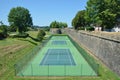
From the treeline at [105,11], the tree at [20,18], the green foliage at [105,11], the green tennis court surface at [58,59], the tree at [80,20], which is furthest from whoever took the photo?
the tree at [80,20]

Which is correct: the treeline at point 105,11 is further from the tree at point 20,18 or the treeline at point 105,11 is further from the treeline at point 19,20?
the tree at point 20,18

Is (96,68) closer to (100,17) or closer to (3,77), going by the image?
(3,77)

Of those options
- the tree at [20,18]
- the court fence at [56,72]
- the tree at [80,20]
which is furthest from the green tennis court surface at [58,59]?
the tree at [80,20]

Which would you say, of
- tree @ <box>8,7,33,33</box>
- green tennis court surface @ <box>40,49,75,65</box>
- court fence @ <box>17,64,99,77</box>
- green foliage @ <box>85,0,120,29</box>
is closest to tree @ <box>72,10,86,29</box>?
tree @ <box>8,7,33,33</box>

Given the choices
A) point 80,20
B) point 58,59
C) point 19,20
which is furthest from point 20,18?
point 58,59

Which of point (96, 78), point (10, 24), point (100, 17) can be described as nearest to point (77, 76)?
point (96, 78)

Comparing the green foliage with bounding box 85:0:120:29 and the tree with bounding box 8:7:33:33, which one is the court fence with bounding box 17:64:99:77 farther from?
the tree with bounding box 8:7:33:33

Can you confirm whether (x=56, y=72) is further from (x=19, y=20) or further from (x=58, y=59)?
(x=19, y=20)

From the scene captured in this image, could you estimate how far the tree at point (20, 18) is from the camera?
393 ft

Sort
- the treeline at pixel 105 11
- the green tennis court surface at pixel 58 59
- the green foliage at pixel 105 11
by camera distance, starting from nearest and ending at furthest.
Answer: the green tennis court surface at pixel 58 59 < the green foliage at pixel 105 11 < the treeline at pixel 105 11

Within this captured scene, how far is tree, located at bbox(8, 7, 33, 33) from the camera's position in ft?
393

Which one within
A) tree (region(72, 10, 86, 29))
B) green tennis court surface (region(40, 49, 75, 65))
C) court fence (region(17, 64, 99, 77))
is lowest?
green tennis court surface (region(40, 49, 75, 65))

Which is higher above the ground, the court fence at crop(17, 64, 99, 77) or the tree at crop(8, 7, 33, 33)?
the tree at crop(8, 7, 33, 33)

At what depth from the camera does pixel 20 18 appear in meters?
125
